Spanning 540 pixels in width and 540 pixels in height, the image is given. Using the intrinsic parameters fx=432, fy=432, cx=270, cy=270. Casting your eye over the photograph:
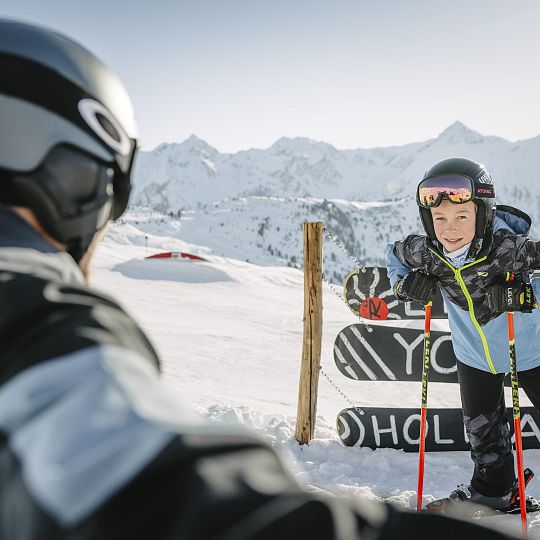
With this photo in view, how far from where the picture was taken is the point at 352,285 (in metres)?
4.71

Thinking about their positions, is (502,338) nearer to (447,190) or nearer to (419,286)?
(419,286)

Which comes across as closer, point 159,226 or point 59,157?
point 59,157

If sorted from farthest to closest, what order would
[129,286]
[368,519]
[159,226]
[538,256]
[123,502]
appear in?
[159,226] < [129,286] < [538,256] < [368,519] < [123,502]

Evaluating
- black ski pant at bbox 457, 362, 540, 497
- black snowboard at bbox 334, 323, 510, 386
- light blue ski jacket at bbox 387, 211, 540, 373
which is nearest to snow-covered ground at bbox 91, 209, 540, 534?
black ski pant at bbox 457, 362, 540, 497

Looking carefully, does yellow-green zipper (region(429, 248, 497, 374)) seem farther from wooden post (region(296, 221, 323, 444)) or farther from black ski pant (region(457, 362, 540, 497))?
wooden post (region(296, 221, 323, 444))

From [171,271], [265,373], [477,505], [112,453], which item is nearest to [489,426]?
[477,505]

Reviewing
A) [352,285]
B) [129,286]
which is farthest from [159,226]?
[352,285]

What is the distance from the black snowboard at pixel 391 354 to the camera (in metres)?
4.55

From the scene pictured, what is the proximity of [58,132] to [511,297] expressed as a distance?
2.79 m

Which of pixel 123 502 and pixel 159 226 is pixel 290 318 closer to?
pixel 123 502

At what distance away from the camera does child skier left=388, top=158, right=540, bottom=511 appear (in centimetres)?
287

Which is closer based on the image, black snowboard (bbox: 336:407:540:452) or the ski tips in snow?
the ski tips in snow

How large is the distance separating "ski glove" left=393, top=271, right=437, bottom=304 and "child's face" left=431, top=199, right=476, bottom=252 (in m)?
0.36

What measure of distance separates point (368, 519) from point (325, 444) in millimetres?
4332
